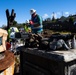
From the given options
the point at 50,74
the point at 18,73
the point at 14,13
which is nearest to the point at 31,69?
the point at 50,74

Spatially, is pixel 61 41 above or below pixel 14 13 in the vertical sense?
below

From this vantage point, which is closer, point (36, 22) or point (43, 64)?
point (43, 64)

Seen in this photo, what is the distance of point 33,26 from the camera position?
19.0 feet

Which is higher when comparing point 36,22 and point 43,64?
point 36,22

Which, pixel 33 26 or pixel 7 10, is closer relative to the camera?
pixel 33 26

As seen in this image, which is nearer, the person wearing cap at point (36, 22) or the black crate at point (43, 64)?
the black crate at point (43, 64)

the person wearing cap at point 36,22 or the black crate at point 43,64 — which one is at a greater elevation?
the person wearing cap at point 36,22

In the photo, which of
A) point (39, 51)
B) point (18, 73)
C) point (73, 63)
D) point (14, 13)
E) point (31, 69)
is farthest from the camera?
point (14, 13)

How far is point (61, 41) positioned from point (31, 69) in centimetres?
89

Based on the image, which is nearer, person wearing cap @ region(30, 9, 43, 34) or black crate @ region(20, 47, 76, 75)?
black crate @ region(20, 47, 76, 75)

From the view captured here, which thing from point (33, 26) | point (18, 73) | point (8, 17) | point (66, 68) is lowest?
point (18, 73)

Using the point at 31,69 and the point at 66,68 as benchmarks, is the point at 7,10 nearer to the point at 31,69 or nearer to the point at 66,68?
the point at 31,69

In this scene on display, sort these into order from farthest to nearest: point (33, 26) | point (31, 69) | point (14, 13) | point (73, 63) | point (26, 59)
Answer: point (14, 13) < point (33, 26) < point (26, 59) < point (31, 69) < point (73, 63)

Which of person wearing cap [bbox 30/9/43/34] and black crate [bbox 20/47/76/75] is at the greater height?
person wearing cap [bbox 30/9/43/34]
